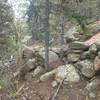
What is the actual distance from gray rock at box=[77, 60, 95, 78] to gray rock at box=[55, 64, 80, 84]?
44 centimetres

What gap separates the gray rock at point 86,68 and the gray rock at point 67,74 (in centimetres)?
44

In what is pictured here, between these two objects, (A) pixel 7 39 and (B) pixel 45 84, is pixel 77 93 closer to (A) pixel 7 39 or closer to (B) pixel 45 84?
(B) pixel 45 84

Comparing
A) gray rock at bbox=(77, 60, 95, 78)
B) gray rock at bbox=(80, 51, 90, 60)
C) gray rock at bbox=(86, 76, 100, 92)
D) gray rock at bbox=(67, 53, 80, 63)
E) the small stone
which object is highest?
gray rock at bbox=(80, 51, 90, 60)

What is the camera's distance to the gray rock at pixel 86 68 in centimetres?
1391

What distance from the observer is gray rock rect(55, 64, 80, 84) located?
1421 centimetres

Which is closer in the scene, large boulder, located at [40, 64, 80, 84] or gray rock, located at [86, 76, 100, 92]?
gray rock, located at [86, 76, 100, 92]

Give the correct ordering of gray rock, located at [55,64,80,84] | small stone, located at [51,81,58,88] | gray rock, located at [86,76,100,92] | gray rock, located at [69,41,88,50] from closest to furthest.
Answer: gray rock, located at [86,76,100,92] → gray rock, located at [55,64,80,84] → small stone, located at [51,81,58,88] → gray rock, located at [69,41,88,50]

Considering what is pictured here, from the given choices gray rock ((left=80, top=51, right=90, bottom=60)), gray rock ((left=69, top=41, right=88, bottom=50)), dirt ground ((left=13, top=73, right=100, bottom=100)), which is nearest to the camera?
dirt ground ((left=13, top=73, right=100, bottom=100))

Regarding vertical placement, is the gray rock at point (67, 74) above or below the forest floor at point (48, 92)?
above

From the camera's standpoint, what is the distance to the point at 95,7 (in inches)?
1027

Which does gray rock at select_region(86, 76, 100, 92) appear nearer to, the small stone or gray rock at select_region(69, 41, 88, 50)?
the small stone

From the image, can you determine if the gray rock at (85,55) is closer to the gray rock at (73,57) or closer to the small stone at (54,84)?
the gray rock at (73,57)

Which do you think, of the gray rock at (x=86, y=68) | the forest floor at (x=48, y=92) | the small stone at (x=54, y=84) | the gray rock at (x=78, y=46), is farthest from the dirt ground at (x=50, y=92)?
the gray rock at (x=78, y=46)

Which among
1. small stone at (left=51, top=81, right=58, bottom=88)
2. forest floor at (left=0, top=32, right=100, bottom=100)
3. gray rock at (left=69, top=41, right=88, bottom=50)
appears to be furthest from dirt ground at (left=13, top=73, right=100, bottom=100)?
gray rock at (left=69, top=41, right=88, bottom=50)
